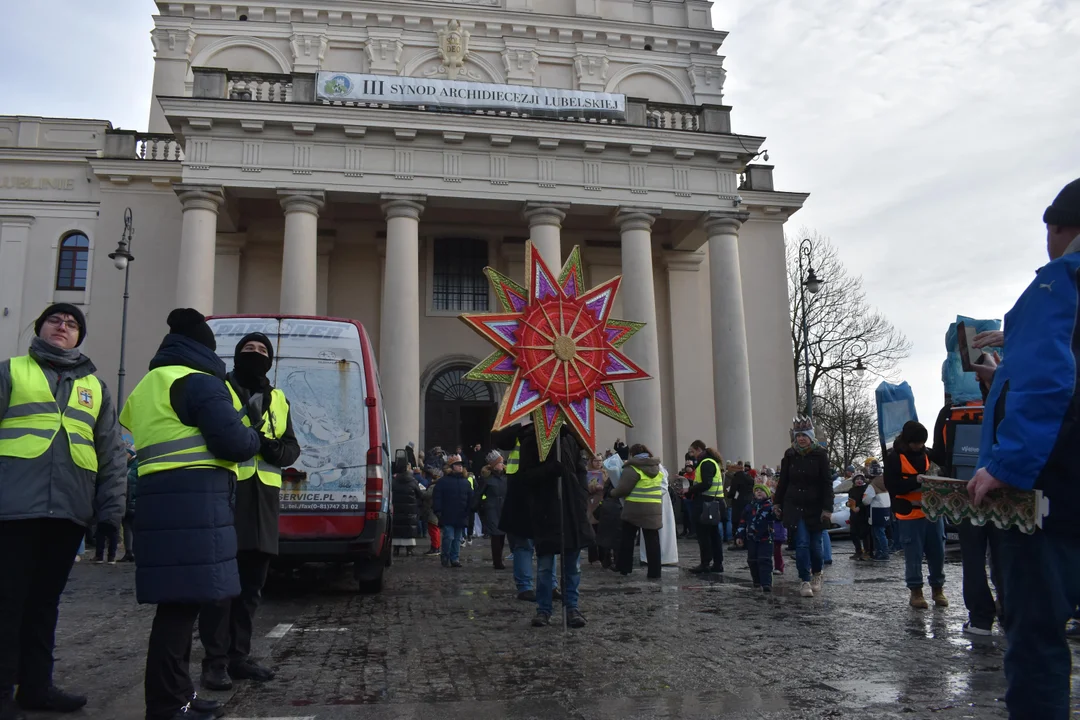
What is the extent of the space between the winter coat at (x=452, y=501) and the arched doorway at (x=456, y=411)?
1291cm

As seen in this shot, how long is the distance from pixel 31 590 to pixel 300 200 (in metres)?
19.1

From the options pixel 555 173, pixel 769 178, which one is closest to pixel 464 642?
pixel 555 173

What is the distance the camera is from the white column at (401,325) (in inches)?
840

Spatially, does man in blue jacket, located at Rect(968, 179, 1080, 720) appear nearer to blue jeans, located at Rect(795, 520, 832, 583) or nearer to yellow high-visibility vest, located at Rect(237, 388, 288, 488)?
yellow high-visibility vest, located at Rect(237, 388, 288, 488)

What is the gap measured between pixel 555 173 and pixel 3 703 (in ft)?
69.7

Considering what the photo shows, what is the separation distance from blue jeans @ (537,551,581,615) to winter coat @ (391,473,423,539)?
719cm

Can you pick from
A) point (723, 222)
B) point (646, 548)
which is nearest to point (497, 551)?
point (646, 548)

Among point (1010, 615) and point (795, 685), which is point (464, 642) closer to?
point (795, 685)

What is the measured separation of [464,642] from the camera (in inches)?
248

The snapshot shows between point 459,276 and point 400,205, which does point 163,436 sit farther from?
point 459,276

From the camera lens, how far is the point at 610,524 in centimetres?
1231

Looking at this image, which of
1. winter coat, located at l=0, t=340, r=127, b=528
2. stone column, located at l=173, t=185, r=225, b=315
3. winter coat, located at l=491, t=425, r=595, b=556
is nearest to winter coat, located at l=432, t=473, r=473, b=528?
winter coat, located at l=491, t=425, r=595, b=556

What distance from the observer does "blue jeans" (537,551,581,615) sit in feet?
23.4

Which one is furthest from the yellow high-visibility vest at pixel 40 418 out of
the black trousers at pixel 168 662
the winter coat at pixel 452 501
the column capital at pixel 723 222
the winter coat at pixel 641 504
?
the column capital at pixel 723 222
